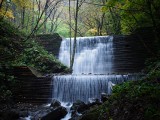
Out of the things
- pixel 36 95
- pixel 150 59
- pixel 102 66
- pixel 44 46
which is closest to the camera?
pixel 36 95

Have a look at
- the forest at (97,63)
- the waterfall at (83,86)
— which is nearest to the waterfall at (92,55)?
the forest at (97,63)

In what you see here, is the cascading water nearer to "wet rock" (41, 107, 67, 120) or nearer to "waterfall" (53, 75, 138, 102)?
"waterfall" (53, 75, 138, 102)

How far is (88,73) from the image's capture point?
736 inches

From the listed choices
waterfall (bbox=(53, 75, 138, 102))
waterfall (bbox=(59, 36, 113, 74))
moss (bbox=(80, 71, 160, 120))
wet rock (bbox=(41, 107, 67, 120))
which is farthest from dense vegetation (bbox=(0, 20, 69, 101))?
moss (bbox=(80, 71, 160, 120))

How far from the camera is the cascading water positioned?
12.5 m

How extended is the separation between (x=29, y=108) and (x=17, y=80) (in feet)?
8.93

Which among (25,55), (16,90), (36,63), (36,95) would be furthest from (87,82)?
(25,55)

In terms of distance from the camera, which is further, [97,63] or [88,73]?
[97,63]

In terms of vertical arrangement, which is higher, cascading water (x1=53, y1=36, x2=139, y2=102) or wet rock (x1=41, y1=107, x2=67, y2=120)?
cascading water (x1=53, y1=36, x2=139, y2=102)

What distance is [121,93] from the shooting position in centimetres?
604

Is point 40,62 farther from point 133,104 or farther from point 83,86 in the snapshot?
point 133,104


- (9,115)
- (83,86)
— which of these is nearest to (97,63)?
(83,86)

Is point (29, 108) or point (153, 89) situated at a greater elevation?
point (153, 89)

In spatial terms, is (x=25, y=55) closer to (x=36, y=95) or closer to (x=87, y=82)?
(x=36, y=95)
